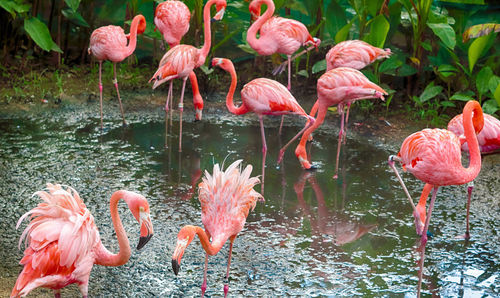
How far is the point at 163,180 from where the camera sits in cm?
529

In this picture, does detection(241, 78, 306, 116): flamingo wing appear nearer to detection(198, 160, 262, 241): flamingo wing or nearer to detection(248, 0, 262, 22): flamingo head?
detection(198, 160, 262, 241): flamingo wing

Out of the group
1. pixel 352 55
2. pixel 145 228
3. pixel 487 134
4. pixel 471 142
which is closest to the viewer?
pixel 145 228

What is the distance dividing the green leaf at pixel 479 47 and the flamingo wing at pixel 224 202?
3892 mm

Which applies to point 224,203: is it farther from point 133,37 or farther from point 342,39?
point 342,39

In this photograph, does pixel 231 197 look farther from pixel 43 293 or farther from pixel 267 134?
pixel 267 134

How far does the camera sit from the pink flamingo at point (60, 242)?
306 centimetres

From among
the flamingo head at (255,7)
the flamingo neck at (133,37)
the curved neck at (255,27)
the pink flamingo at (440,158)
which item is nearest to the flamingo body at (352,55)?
the curved neck at (255,27)

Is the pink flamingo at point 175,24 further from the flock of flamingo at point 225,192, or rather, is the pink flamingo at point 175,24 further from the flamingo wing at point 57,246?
the flamingo wing at point 57,246

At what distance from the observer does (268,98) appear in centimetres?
521

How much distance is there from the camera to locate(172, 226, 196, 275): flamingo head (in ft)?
9.56

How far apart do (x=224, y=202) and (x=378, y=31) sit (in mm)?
3624

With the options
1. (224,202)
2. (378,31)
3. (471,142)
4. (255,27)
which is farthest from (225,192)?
(378,31)

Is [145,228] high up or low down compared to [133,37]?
down

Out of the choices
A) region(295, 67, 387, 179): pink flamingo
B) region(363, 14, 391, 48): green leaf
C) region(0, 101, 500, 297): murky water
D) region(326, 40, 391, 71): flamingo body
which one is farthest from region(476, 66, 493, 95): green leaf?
region(295, 67, 387, 179): pink flamingo
